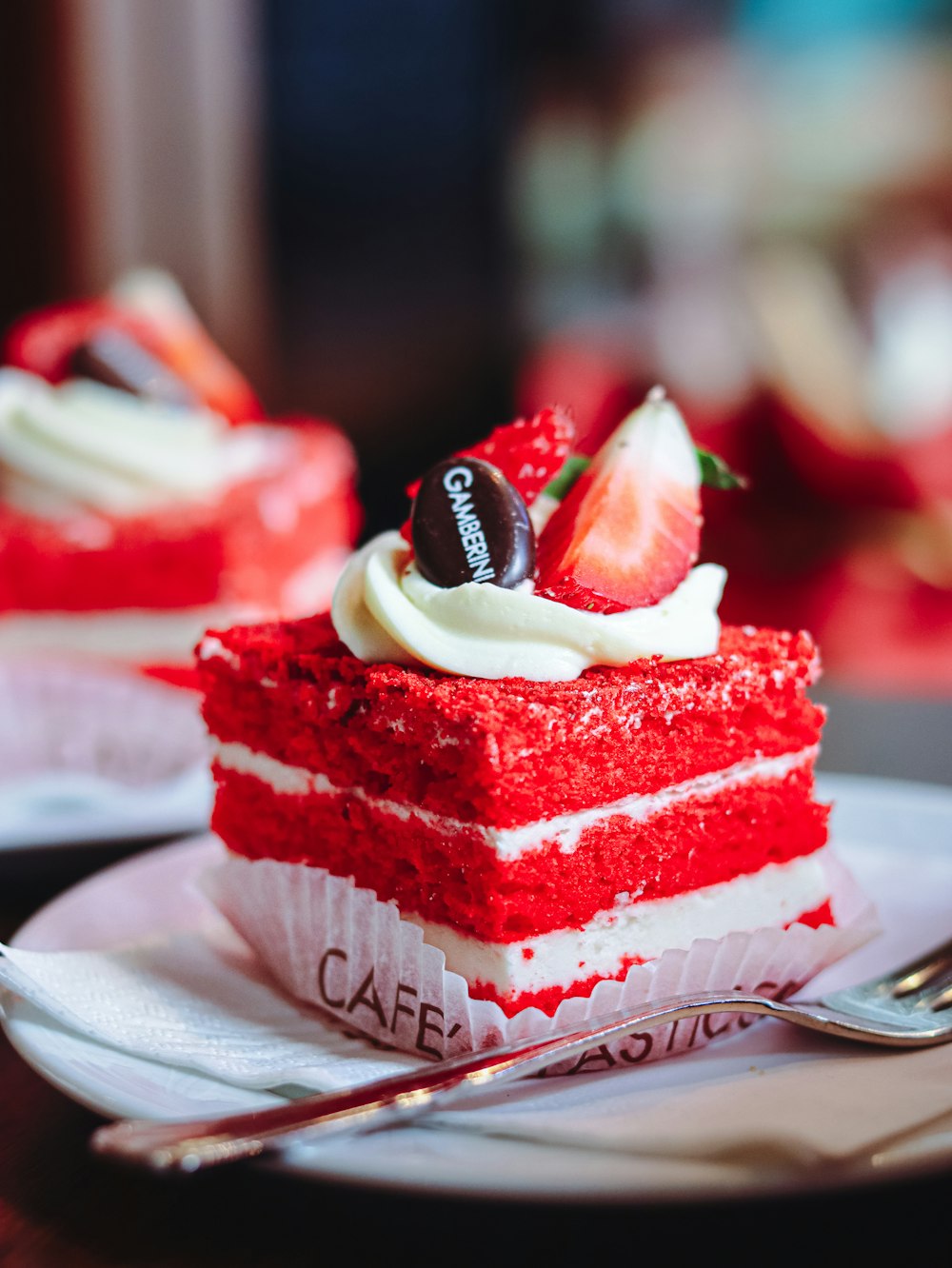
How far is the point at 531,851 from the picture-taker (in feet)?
4.77

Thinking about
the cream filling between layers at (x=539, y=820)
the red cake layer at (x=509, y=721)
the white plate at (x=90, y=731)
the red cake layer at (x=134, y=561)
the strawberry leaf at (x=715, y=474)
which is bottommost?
the white plate at (x=90, y=731)

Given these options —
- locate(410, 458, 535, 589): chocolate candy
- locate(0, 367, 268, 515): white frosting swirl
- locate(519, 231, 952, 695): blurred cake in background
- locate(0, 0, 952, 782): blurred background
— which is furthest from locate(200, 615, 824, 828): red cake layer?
locate(0, 0, 952, 782): blurred background

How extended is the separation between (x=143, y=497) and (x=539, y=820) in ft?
6.47

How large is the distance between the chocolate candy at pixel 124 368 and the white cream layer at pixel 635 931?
2.16 metres

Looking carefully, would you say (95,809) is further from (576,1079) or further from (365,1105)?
(365,1105)

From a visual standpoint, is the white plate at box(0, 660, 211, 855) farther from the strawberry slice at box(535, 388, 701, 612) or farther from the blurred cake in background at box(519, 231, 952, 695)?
the blurred cake in background at box(519, 231, 952, 695)

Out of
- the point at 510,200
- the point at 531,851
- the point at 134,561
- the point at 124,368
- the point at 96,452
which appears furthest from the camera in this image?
the point at 510,200

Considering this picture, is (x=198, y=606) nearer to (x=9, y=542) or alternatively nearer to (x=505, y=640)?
(x=9, y=542)

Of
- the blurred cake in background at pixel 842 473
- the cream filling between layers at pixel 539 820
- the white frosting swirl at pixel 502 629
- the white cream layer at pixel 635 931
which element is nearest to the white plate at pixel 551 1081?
the white cream layer at pixel 635 931

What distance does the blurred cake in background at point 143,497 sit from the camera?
9.66ft

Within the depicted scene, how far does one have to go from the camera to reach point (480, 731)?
138 cm

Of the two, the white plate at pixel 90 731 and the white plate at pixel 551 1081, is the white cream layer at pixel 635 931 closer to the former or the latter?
the white plate at pixel 551 1081

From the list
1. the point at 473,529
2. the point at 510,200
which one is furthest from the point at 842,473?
the point at 510,200

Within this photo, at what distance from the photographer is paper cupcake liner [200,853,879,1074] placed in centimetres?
143
